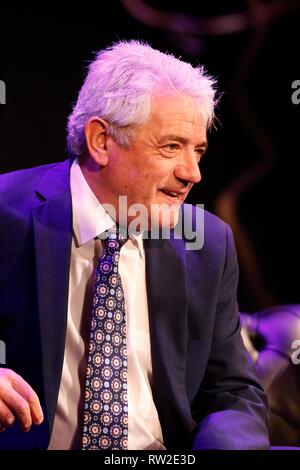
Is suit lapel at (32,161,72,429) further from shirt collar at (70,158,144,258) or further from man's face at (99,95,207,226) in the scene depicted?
man's face at (99,95,207,226)

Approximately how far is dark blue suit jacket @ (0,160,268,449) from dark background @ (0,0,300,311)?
0.40 meters

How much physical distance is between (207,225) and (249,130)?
2.11 ft

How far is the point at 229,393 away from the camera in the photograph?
1.79 meters

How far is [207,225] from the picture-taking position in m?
1.91

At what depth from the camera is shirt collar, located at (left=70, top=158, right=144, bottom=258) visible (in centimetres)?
174

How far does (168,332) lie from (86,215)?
34 cm

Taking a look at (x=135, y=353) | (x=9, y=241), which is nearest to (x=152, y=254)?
(x=135, y=353)

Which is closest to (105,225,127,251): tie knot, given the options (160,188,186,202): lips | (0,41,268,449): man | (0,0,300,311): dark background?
(0,41,268,449): man

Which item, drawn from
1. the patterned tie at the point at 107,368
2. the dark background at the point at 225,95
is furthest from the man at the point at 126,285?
the dark background at the point at 225,95

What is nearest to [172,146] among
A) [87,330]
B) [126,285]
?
[126,285]

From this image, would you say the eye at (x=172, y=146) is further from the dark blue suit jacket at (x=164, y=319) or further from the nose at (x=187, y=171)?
the dark blue suit jacket at (x=164, y=319)
